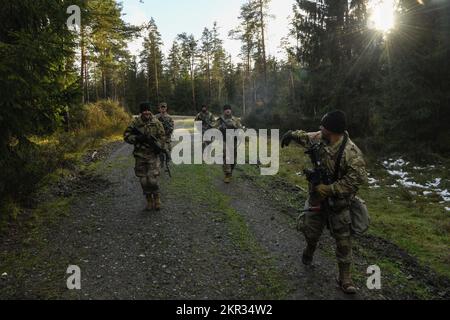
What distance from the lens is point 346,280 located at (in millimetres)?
4734

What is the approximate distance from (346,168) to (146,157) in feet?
16.0

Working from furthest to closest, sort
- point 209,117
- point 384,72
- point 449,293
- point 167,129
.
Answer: point 384,72
point 209,117
point 167,129
point 449,293

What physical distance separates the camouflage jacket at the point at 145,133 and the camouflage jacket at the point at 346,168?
14.6 feet

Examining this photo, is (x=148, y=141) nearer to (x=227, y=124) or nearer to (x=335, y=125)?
(x=227, y=124)

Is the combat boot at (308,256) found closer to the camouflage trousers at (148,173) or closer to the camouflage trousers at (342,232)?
the camouflage trousers at (342,232)

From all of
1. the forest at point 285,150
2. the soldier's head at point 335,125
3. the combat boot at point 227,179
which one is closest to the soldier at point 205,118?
the forest at point 285,150

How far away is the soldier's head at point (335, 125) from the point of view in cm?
473

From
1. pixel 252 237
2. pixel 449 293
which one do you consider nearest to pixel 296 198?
pixel 252 237

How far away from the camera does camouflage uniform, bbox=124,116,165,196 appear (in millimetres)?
8102

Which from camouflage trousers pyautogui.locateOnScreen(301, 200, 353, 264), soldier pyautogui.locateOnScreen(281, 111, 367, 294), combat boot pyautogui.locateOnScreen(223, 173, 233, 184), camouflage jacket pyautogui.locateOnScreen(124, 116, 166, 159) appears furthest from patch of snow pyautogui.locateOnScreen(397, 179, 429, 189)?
camouflage jacket pyautogui.locateOnScreen(124, 116, 166, 159)
